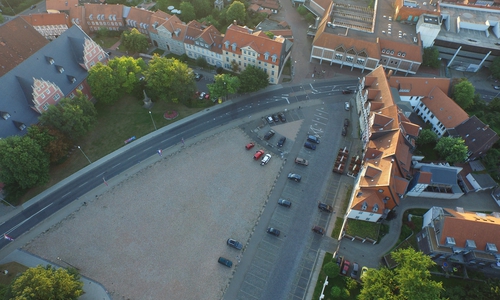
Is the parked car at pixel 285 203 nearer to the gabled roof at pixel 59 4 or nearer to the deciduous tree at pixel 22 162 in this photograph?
the deciduous tree at pixel 22 162

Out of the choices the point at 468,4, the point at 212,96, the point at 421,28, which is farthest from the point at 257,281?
the point at 468,4

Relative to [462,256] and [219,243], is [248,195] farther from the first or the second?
[462,256]

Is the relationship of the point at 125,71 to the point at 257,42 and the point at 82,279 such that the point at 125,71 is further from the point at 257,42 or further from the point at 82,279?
the point at 82,279

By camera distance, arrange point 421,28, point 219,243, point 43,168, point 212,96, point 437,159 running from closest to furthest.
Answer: point 219,243
point 43,168
point 437,159
point 212,96
point 421,28

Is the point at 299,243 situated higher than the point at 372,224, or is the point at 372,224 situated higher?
the point at 372,224

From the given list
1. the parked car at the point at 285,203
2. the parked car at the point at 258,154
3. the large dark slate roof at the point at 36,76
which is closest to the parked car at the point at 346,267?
the parked car at the point at 285,203

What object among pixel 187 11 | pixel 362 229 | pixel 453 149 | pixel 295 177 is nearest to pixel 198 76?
pixel 187 11
